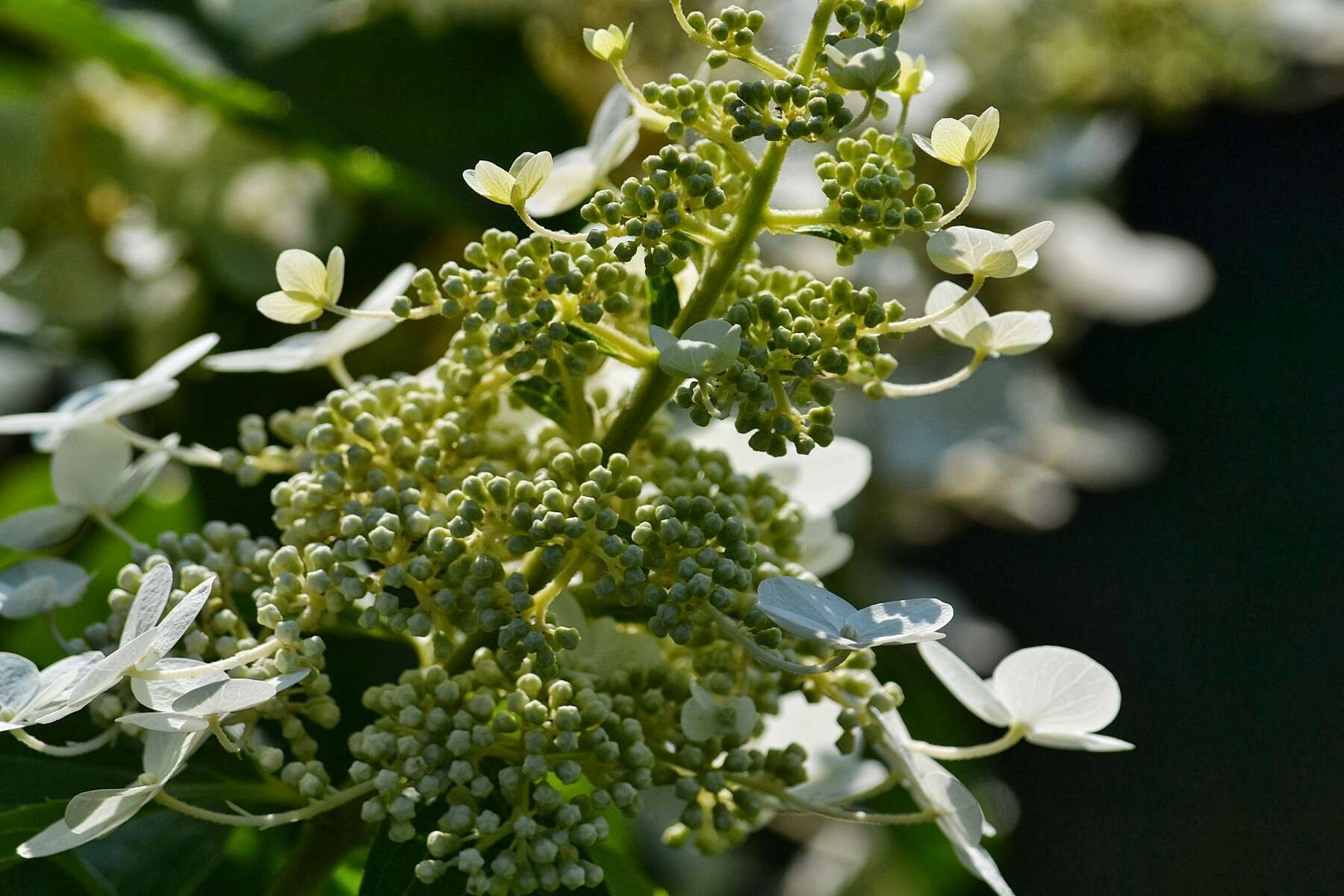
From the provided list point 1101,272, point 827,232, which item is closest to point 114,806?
point 827,232

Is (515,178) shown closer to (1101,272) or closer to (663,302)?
(663,302)

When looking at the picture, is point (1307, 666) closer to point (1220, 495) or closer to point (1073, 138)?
point (1220, 495)

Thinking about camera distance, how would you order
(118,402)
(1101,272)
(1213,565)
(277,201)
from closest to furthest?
(118,402)
(277,201)
(1101,272)
(1213,565)

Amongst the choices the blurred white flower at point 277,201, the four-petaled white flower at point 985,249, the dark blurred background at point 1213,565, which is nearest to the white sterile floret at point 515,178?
the four-petaled white flower at point 985,249

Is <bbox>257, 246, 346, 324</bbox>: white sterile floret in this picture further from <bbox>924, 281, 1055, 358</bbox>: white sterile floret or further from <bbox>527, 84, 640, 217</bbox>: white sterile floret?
<bbox>924, 281, 1055, 358</bbox>: white sterile floret

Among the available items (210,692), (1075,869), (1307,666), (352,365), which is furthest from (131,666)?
(1307,666)

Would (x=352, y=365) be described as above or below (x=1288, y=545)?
below

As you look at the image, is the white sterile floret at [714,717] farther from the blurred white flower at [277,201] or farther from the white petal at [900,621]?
the blurred white flower at [277,201]
